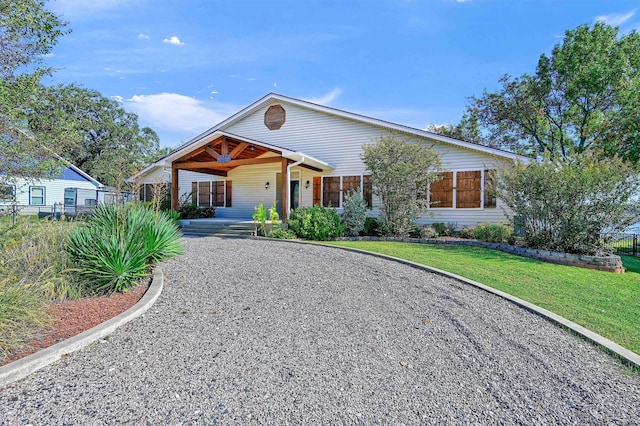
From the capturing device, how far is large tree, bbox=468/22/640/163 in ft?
54.7

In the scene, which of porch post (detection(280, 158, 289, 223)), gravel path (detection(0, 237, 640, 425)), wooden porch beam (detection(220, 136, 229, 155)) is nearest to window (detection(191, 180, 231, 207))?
wooden porch beam (detection(220, 136, 229, 155))

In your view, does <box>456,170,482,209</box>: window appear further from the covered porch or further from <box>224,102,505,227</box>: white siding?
the covered porch

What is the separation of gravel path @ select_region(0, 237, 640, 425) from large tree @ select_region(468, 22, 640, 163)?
16151 mm

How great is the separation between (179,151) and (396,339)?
1346cm

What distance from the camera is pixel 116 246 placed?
474 cm

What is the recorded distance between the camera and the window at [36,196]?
2172cm

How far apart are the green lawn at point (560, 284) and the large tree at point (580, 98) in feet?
36.9

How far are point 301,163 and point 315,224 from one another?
3302mm

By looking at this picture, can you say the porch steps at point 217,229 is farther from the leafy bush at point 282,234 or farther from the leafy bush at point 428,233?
the leafy bush at point 428,233

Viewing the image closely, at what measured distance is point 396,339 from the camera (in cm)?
345

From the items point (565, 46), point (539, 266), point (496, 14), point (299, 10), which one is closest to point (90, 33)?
point (299, 10)

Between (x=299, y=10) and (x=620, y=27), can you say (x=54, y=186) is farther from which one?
(x=620, y=27)

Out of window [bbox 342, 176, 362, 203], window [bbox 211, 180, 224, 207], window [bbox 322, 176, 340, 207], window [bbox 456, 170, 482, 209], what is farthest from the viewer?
window [bbox 211, 180, 224, 207]

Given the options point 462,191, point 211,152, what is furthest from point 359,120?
point 211,152
